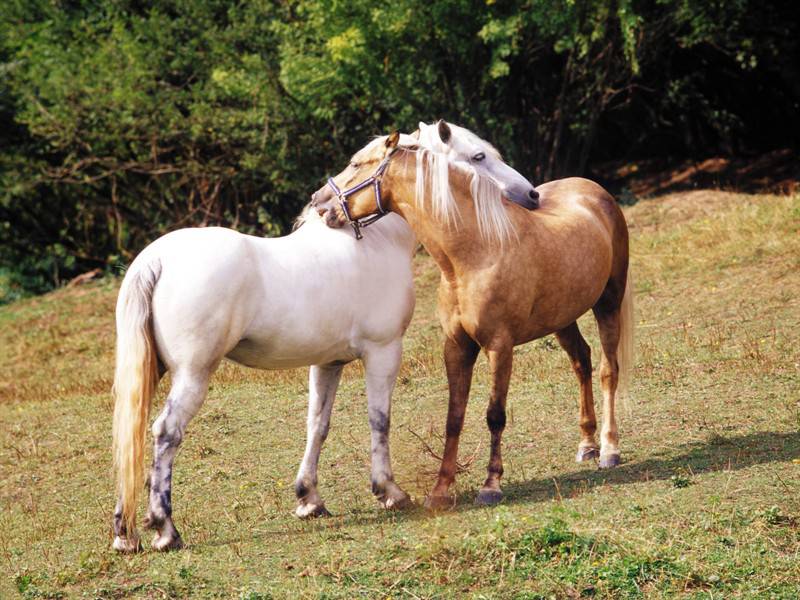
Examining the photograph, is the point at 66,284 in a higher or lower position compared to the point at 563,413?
lower

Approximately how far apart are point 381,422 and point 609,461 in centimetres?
158

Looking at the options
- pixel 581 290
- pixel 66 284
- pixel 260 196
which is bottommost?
pixel 66 284

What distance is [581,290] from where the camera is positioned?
7059 mm

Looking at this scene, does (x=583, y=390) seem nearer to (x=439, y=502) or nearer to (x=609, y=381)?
(x=609, y=381)

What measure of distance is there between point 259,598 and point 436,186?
2.50 m

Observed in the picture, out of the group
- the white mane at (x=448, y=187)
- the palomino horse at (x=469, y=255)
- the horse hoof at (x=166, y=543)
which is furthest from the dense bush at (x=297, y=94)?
the horse hoof at (x=166, y=543)

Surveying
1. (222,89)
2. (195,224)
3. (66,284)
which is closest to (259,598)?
(222,89)

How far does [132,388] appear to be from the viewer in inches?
233

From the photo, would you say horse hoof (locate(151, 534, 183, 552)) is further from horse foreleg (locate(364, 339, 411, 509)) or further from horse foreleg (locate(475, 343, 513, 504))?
horse foreleg (locate(475, 343, 513, 504))

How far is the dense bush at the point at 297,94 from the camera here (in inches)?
657

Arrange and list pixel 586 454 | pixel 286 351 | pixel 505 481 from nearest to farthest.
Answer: pixel 286 351 → pixel 505 481 → pixel 586 454

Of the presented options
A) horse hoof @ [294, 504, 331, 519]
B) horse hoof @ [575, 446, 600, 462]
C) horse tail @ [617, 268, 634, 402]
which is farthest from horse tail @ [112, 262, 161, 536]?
horse tail @ [617, 268, 634, 402]

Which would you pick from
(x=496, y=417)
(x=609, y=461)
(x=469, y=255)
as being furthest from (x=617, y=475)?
(x=469, y=255)

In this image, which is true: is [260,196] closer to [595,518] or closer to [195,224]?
[195,224]
